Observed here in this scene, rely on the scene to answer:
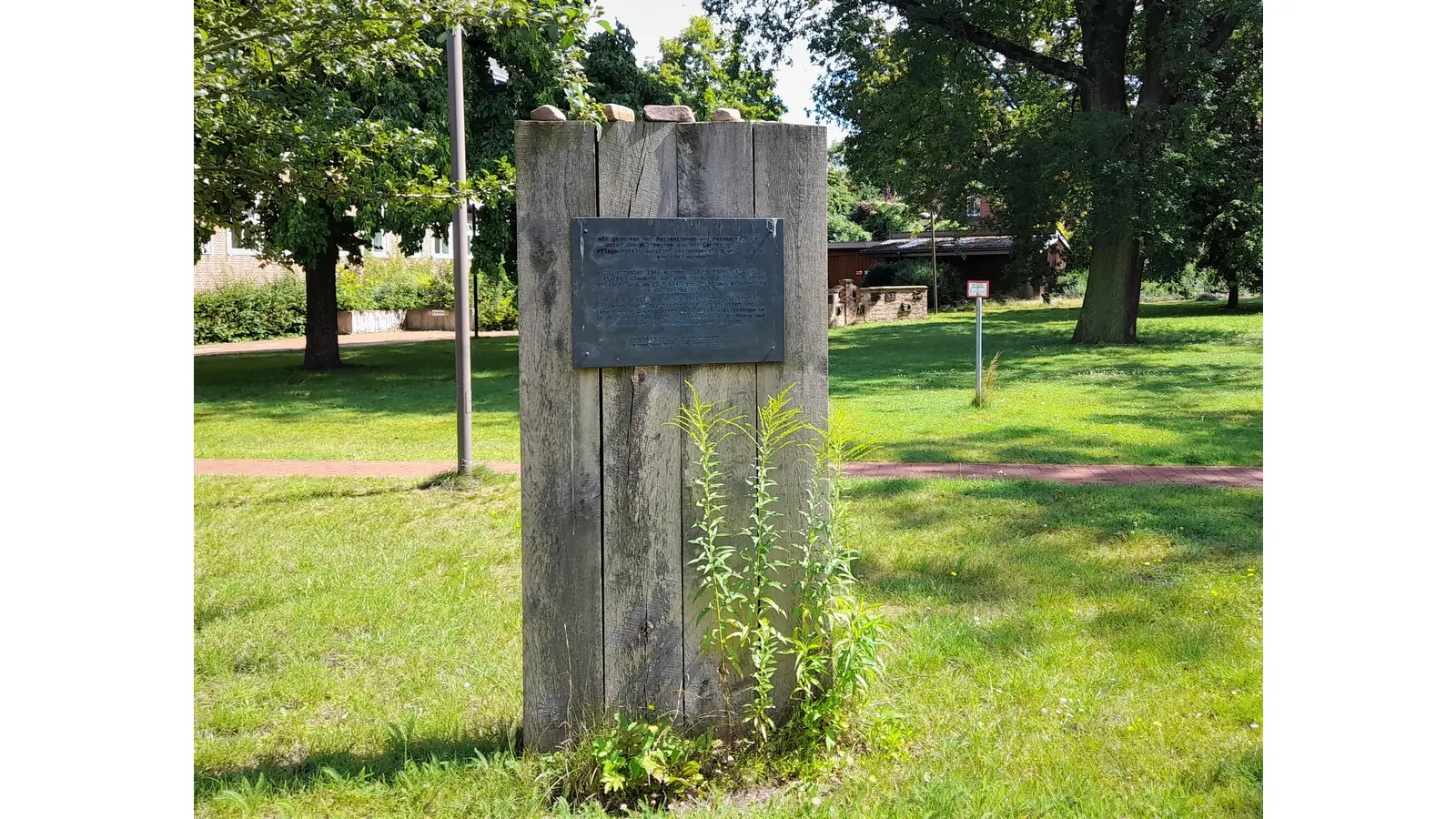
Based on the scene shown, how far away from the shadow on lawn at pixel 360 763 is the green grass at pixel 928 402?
6.21 metres

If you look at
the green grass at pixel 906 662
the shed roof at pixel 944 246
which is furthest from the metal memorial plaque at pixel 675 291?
the shed roof at pixel 944 246

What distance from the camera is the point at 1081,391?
1461 cm

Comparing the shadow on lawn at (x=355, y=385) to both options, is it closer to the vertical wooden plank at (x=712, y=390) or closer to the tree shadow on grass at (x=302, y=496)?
the tree shadow on grass at (x=302, y=496)

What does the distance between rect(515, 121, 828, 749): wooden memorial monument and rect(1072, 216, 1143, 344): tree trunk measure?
20.7 m

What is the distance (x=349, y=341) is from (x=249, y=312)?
3.09 metres

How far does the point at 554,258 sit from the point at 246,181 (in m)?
4.23

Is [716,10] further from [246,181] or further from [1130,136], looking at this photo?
[246,181]

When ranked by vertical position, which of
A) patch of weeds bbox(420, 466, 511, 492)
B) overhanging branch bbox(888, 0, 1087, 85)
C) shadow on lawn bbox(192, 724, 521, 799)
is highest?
overhanging branch bbox(888, 0, 1087, 85)

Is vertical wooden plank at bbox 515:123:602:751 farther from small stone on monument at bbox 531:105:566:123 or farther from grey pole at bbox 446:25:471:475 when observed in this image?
grey pole at bbox 446:25:471:475

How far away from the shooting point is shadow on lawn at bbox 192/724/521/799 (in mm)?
3441

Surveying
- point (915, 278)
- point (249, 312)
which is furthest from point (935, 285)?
point (249, 312)

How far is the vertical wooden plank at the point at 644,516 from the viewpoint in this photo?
3469 mm

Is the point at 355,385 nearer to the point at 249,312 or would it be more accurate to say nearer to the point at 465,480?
the point at 465,480

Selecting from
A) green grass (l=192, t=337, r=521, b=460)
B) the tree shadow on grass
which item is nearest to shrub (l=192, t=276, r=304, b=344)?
green grass (l=192, t=337, r=521, b=460)
